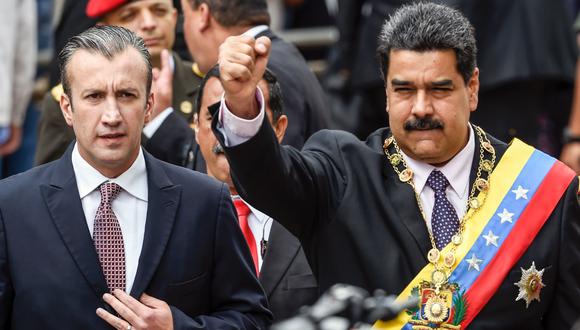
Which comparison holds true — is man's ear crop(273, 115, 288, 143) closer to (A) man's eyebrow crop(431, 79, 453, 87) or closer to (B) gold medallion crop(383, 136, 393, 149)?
(B) gold medallion crop(383, 136, 393, 149)

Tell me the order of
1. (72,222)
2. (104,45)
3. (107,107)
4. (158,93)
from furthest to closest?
1. (158,93)
2. (104,45)
3. (107,107)
4. (72,222)

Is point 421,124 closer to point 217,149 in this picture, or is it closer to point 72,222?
point 217,149

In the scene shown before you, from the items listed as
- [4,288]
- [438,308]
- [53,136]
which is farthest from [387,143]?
[53,136]

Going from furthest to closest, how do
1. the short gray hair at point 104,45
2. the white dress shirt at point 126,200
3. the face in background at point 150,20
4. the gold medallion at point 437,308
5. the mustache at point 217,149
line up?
the face in background at point 150,20 < the mustache at point 217,149 < the gold medallion at point 437,308 < the short gray hair at point 104,45 < the white dress shirt at point 126,200

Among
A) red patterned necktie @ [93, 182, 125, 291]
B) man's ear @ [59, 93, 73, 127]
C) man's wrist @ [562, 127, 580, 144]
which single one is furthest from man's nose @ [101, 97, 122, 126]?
man's wrist @ [562, 127, 580, 144]

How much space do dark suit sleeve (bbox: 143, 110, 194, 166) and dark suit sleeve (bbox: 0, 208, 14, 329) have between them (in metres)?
2.07

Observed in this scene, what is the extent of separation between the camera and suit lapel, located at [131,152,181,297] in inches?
220

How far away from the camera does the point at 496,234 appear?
20.0 feet

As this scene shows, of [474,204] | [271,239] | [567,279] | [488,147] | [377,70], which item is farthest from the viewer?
[377,70]

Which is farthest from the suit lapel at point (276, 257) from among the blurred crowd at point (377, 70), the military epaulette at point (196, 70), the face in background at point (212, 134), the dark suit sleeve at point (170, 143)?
the military epaulette at point (196, 70)

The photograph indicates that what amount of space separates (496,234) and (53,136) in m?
2.82

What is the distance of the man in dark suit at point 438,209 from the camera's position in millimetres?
5965

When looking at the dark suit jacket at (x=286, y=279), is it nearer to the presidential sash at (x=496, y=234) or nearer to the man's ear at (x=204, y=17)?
the presidential sash at (x=496, y=234)

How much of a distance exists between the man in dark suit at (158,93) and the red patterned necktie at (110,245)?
6.30 feet
